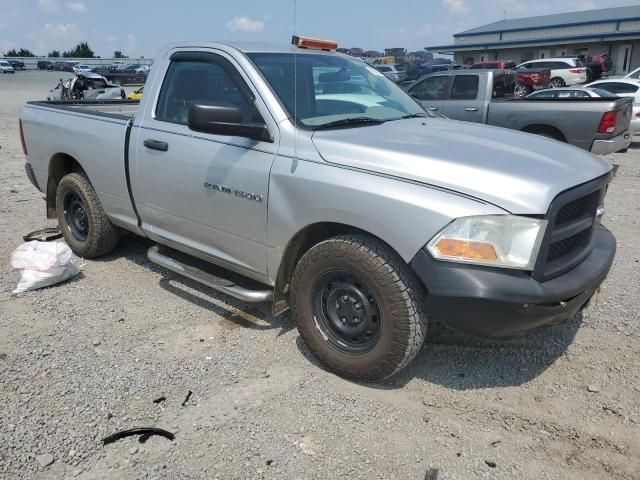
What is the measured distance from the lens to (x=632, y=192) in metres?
8.39

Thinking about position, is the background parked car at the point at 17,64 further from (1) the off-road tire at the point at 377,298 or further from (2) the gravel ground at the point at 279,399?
(1) the off-road tire at the point at 377,298

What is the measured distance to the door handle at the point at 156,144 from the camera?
4.04 meters

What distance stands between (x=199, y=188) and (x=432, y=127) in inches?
63.6

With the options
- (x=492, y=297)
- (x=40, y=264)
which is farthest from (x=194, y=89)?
(x=492, y=297)

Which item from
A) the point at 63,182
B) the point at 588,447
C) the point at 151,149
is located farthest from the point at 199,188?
the point at 588,447

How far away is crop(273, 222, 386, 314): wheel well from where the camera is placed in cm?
332

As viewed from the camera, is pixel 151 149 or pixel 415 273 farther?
pixel 151 149

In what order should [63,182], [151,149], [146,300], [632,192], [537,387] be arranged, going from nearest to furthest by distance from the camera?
[537,387], [151,149], [146,300], [63,182], [632,192]

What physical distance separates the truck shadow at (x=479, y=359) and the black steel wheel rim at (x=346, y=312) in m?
0.28

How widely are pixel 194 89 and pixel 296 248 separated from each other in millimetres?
1521

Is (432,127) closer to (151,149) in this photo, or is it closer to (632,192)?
(151,149)

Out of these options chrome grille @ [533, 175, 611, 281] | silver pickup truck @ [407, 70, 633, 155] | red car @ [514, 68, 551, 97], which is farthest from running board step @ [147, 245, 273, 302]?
red car @ [514, 68, 551, 97]

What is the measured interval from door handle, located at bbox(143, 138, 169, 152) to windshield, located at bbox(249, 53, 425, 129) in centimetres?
90

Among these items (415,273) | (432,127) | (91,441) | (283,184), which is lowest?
(91,441)
